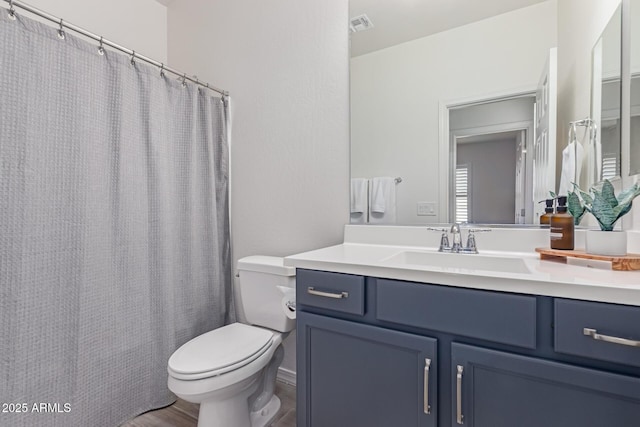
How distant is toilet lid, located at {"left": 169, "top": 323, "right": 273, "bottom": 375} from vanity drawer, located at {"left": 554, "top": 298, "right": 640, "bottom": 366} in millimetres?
1130

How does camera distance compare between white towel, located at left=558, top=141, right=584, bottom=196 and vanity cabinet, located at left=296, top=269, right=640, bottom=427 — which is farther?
white towel, located at left=558, top=141, right=584, bottom=196

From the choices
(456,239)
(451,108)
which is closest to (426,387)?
(456,239)

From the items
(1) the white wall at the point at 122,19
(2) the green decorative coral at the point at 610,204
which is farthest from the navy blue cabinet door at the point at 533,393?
(1) the white wall at the point at 122,19

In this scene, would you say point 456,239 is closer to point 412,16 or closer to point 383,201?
point 383,201

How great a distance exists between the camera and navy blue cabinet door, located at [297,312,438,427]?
94cm

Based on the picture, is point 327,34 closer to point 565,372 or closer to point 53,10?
point 53,10

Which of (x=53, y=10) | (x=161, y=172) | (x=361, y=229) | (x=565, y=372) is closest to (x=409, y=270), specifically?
(x=565, y=372)

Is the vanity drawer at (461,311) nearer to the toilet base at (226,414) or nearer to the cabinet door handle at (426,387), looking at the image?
the cabinet door handle at (426,387)

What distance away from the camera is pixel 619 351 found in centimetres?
71

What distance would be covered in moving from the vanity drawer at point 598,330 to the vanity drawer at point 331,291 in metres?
0.54

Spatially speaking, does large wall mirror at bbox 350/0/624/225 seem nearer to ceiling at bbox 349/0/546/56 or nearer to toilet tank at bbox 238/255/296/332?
ceiling at bbox 349/0/546/56

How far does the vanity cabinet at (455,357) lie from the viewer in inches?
28.9

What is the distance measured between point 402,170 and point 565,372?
1026mm

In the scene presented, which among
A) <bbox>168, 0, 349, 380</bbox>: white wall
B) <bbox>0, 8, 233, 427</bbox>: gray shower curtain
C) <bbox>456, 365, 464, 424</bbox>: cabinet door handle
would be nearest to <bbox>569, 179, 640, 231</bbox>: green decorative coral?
<bbox>456, 365, 464, 424</bbox>: cabinet door handle
